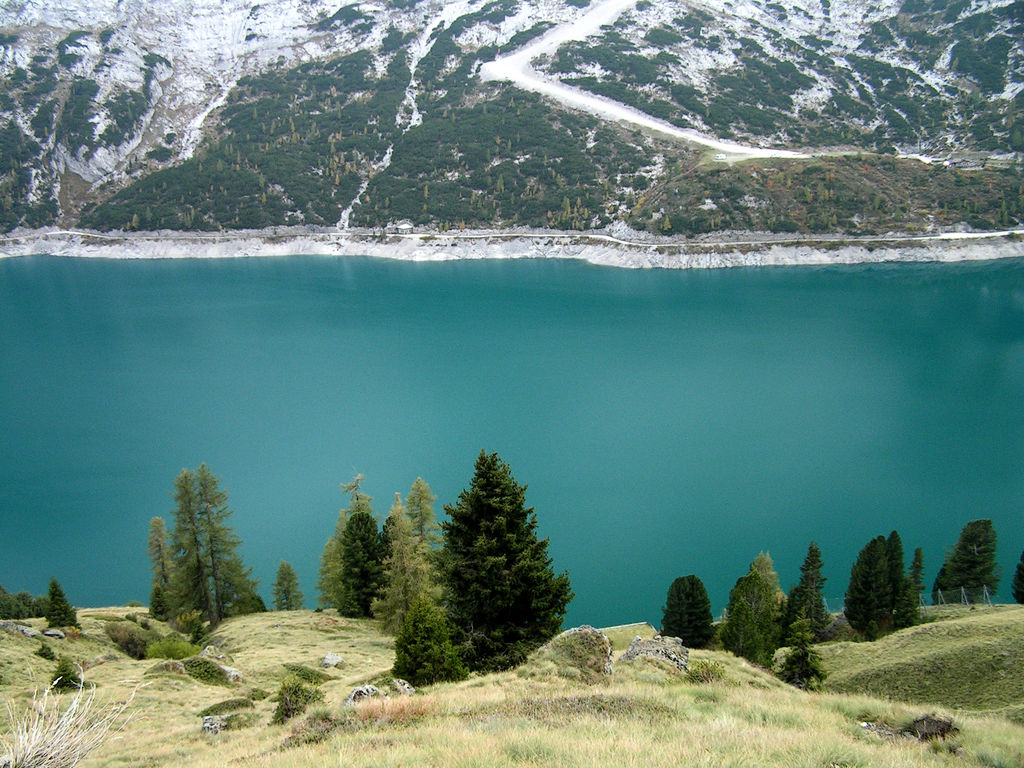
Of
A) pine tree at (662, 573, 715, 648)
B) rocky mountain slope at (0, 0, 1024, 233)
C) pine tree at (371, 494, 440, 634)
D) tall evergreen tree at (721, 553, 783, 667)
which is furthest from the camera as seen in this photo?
rocky mountain slope at (0, 0, 1024, 233)

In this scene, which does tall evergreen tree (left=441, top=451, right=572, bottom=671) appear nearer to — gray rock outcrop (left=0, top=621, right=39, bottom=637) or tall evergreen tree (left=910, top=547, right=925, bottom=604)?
gray rock outcrop (left=0, top=621, right=39, bottom=637)

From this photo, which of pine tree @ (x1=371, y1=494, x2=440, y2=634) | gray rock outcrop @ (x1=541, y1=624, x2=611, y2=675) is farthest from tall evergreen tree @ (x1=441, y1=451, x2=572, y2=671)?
pine tree @ (x1=371, y1=494, x2=440, y2=634)

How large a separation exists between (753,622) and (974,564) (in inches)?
549

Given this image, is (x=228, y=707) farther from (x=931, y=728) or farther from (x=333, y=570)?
(x=333, y=570)

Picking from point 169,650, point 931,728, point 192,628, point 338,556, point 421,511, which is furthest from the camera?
point 338,556

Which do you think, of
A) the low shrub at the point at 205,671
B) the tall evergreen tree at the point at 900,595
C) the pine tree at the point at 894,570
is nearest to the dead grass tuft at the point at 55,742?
the low shrub at the point at 205,671

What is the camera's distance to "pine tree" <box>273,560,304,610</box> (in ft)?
107

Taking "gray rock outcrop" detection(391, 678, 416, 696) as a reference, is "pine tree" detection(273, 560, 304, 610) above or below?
below

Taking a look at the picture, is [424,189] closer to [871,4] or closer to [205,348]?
[205,348]

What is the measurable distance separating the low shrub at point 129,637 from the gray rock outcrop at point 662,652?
756 inches

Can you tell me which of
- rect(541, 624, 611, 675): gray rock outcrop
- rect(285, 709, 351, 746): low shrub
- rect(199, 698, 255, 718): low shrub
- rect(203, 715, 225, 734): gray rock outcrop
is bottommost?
rect(199, 698, 255, 718): low shrub

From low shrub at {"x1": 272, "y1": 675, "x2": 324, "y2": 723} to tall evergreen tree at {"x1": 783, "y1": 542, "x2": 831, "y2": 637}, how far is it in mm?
23227

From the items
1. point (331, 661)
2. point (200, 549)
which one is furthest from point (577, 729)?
point (200, 549)

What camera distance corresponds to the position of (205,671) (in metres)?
18.5
